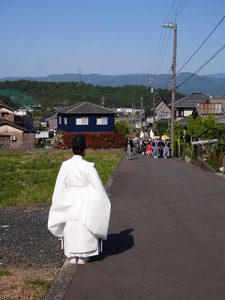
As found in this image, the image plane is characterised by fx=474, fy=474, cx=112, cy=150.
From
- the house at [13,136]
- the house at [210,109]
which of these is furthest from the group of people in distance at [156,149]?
the house at [13,136]

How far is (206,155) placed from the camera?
77.7 ft

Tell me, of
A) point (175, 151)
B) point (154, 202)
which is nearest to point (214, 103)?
point (175, 151)

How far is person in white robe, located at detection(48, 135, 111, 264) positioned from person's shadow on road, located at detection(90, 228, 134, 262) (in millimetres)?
365

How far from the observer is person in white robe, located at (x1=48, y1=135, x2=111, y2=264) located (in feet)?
18.7

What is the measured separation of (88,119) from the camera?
49.8 metres

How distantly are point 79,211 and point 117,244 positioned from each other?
1.41 metres

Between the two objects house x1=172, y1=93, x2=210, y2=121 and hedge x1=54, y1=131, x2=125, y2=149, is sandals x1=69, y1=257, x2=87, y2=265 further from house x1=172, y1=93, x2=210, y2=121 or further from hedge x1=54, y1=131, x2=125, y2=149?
house x1=172, y1=93, x2=210, y2=121

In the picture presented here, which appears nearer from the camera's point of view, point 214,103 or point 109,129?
point 214,103

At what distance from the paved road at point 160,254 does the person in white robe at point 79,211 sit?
258 mm

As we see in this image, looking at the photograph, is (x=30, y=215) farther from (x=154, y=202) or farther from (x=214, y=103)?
(x=214, y=103)

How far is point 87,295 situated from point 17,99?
344 feet

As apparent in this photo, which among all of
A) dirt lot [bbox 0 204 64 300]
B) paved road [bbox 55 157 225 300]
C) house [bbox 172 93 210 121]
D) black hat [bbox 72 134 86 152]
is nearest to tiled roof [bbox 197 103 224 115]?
house [bbox 172 93 210 121]

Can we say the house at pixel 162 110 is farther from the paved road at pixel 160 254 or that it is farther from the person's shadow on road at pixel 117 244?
the person's shadow on road at pixel 117 244

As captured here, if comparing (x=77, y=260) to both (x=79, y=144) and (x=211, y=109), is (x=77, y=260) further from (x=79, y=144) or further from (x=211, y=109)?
(x=211, y=109)
